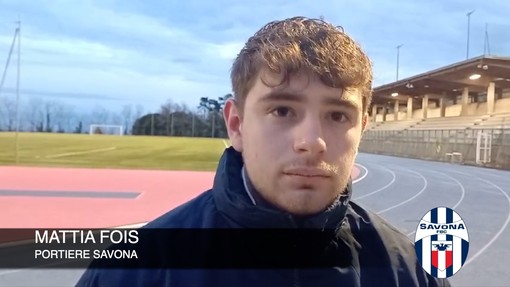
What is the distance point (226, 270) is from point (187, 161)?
0.77 meters

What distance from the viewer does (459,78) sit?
59.5 inches

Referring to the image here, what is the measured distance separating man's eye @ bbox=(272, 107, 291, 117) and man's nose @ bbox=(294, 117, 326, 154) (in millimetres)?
26

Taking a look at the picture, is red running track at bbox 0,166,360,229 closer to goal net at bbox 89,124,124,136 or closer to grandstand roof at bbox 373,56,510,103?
goal net at bbox 89,124,124,136

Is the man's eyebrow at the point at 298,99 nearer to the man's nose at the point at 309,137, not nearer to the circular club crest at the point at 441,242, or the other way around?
the man's nose at the point at 309,137

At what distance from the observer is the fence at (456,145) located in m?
1.64

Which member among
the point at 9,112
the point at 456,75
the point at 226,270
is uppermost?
the point at 456,75

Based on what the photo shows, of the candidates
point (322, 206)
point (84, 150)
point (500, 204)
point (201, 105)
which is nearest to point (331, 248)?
Answer: point (322, 206)

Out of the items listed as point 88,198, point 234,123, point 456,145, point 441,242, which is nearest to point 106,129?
point 88,198

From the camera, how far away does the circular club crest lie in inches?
35.7

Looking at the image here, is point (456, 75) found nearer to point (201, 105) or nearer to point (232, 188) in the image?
point (201, 105)

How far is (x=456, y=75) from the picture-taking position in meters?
1.49

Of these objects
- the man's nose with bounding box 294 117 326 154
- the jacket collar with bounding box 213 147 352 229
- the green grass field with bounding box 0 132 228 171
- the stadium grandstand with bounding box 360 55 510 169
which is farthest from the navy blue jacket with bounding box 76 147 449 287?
the stadium grandstand with bounding box 360 55 510 169

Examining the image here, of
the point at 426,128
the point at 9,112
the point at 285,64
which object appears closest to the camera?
the point at 285,64

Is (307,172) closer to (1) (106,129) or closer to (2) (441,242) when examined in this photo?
(2) (441,242)
